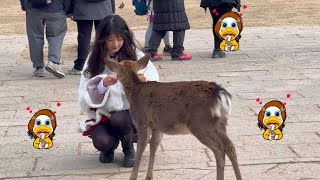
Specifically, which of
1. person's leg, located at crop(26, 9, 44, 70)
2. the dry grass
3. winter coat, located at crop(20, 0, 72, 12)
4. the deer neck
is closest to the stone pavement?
person's leg, located at crop(26, 9, 44, 70)

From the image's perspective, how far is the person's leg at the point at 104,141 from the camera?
218 inches

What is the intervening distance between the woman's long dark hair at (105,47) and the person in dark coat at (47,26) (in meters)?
3.69

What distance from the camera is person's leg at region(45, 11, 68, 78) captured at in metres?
9.32

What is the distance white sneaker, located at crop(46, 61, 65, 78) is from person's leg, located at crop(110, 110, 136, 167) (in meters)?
3.79

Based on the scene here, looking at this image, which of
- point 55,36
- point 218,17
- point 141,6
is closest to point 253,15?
point 141,6

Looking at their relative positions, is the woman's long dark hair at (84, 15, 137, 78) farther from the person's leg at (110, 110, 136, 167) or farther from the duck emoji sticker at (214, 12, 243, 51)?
the duck emoji sticker at (214, 12, 243, 51)

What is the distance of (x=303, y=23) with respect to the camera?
47.8 feet

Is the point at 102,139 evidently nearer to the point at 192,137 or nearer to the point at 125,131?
the point at 125,131

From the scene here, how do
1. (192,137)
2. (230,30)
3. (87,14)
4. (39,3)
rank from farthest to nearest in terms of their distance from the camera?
(87,14) < (39,3) < (230,30) < (192,137)

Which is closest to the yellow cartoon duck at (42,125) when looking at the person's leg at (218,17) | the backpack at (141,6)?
the person's leg at (218,17)

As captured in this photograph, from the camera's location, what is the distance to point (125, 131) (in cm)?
558

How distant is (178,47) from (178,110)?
5.71 m

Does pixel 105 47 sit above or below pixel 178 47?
above

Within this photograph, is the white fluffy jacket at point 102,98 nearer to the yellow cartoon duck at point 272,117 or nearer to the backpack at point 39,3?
the yellow cartoon duck at point 272,117
